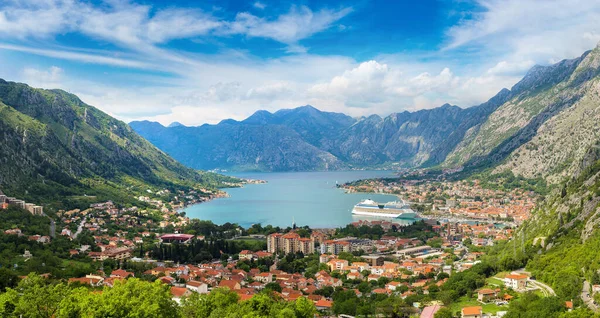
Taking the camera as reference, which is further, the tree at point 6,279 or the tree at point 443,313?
the tree at point 6,279

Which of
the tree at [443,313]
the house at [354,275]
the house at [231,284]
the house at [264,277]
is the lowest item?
the house at [354,275]

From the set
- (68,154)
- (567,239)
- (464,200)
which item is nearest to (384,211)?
(464,200)

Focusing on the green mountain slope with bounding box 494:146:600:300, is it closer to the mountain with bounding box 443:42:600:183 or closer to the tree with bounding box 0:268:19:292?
the mountain with bounding box 443:42:600:183

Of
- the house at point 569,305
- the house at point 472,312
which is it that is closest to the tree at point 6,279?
the house at point 472,312

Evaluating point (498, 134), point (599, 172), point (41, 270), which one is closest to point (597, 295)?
point (599, 172)

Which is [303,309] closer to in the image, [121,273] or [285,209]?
[121,273]

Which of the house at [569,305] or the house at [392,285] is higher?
the house at [569,305]

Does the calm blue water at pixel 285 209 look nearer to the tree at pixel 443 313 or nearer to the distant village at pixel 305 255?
the distant village at pixel 305 255
